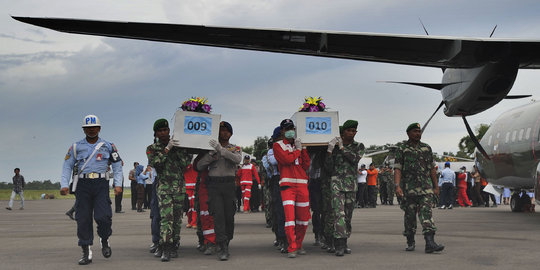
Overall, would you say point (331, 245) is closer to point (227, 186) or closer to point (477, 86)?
point (227, 186)

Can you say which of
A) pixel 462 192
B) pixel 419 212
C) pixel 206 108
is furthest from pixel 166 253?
pixel 462 192

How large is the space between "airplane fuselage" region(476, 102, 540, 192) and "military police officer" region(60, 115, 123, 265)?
1149 centimetres

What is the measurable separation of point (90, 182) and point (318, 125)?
3392 mm

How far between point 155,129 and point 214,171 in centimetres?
108

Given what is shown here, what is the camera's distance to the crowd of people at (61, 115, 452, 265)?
7.97 m

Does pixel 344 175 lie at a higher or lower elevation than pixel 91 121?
lower

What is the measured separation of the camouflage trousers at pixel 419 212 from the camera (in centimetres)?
863

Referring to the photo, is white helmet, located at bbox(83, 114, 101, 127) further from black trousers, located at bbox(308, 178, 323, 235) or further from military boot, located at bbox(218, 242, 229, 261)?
black trousers, located at bbox(308, 178, 323, 235)

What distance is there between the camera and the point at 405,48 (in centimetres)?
1126

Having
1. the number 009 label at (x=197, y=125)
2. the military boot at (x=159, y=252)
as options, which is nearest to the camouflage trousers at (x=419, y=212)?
the number 009 label at (x=197, y=125)

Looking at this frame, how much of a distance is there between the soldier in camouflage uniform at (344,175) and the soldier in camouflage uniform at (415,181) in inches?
29.8

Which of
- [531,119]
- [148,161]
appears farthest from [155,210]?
[531,119]

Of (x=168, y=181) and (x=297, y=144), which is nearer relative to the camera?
(x=168, y=181)

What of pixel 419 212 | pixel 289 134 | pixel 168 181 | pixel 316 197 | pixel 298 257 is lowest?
pixel 298 257
